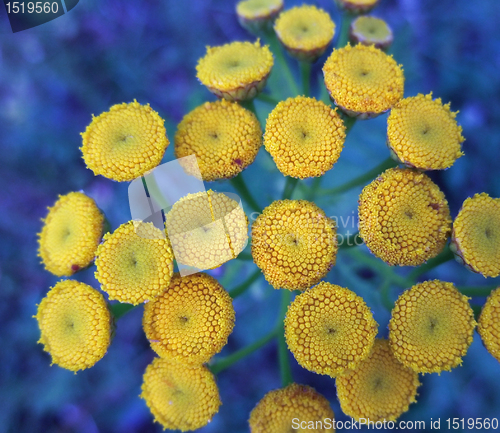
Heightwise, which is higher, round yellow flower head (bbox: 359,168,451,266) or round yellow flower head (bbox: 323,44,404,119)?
round yellow flower head (bbox: 323,44,404,119)

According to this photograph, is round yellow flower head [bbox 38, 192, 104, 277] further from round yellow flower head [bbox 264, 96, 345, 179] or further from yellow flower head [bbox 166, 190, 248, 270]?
round yellow flower head [bbox 264, 96, 345, 179]

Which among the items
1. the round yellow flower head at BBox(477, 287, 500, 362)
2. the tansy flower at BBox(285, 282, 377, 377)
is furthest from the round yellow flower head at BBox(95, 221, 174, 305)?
the round yellow flower head at BBox(477, 287, 500, 362)

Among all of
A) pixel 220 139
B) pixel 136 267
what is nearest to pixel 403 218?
pixel 220 139

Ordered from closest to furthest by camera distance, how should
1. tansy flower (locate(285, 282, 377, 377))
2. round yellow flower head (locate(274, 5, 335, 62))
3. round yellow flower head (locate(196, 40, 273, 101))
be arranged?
tansy flower (locate(285, 282, 377, 377)), round yellow flower head (locate(196, 40, 273, 101)), round yellow flower head (locate(274, 5, 335, 62))

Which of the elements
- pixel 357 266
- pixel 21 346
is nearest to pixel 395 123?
pixel 357 266

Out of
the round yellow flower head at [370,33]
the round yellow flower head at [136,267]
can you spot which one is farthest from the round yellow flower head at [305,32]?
the round yellow flower head at [136,267]

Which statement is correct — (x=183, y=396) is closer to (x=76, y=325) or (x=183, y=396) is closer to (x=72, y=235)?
(x=76, y=325)
